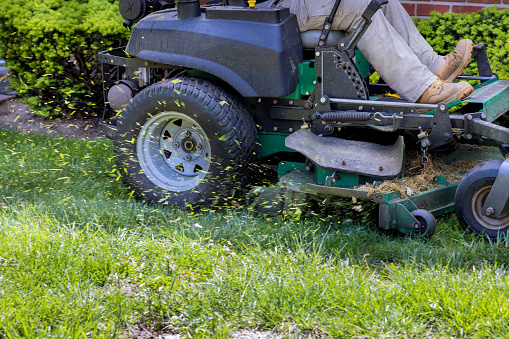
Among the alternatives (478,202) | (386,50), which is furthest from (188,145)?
(478,202)

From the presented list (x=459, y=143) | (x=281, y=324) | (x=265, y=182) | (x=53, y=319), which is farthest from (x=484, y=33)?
(x=53, y=319)

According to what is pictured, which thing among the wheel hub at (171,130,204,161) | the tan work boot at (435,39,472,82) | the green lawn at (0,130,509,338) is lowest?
the green lawn at (0,130,509,338)

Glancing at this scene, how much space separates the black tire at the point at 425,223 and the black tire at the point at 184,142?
1128mm

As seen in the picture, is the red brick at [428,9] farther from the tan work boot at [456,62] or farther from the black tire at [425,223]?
the black tire at [425,223]

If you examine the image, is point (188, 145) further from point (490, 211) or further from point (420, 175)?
point (490, 211)

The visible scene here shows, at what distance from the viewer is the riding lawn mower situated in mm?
3816

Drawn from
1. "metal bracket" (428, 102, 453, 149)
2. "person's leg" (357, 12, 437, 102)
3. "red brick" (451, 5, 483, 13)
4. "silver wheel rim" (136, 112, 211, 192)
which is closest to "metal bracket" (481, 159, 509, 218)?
"metal bracket" (428, 102, 453, 149)

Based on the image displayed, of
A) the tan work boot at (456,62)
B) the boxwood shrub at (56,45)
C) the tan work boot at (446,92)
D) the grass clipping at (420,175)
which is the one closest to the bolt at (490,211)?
the grass clipping at (420,175)

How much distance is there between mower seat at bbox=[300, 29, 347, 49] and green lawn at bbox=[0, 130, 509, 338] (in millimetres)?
1096

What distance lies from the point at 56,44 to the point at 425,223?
4138 mm

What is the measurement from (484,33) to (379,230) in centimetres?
235

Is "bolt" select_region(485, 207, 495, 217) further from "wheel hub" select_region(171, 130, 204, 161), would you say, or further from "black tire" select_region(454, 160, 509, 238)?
"wheel hub" select_region(171, 130, 204, 161)

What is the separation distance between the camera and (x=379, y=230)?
395cm

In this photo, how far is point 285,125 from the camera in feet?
14.4
